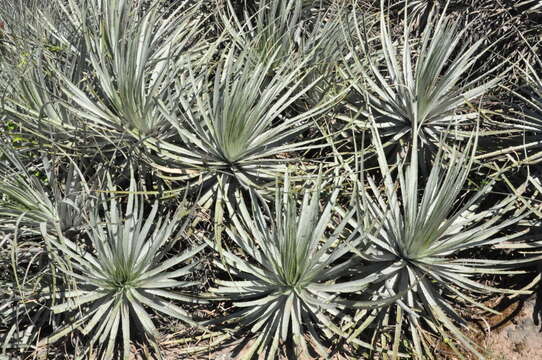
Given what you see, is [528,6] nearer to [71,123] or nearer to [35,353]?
[71,123]

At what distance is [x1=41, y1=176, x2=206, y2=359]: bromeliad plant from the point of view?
2408 mm

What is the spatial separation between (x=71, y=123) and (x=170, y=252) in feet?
2.69

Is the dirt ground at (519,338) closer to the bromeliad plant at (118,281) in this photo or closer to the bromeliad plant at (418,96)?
the bromeliad plant at (418,96)

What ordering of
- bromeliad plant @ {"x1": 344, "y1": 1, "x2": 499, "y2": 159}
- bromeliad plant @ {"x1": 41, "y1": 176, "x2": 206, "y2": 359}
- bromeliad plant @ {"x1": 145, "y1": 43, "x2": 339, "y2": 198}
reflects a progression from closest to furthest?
bromeliad plant @ {"x1": 41, "y1": 176, "x2": 206, "y2": 359}, bromeliad plant @ {"x1": 145, "y1": 43, "x2": 339, "y2": 198}, bromeliad plant @ {"x1": 344, "y1": 1, "x2": 499, "y2": 159}

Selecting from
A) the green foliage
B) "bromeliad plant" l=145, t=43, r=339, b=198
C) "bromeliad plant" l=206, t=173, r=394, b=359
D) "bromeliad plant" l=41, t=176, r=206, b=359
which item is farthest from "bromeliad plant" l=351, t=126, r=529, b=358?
"bromeliad plant" l=41, t=176, r=206, b=359

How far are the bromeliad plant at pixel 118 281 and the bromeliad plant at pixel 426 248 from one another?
0.85 metres

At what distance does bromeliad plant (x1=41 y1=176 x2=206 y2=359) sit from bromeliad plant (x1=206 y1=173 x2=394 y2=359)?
0.77ft

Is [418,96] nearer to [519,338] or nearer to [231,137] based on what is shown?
[231,137]

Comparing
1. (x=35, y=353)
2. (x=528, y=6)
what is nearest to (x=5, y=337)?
(x=35, y=353)

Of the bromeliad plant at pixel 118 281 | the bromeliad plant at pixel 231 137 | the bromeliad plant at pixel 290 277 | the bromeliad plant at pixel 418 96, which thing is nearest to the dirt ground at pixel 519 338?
the bromeliad plant at pixel 290 277

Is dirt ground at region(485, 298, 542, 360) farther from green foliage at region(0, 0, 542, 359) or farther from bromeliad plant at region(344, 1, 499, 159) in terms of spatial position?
bromeliad plant at region(344, 1, 499, 159)

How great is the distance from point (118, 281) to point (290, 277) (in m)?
0.75

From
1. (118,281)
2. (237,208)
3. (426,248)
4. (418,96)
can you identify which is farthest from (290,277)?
(418,96)

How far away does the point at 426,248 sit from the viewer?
8.11 ft
